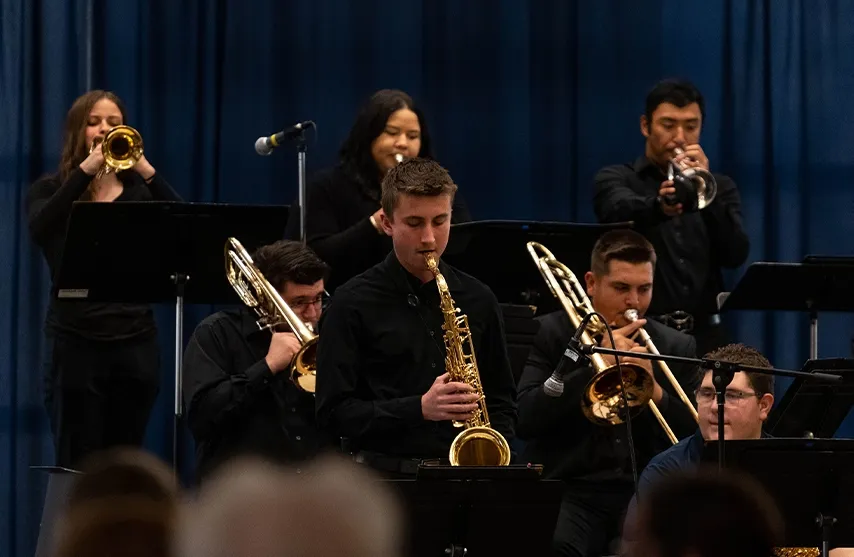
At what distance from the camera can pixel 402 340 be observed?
449 cm

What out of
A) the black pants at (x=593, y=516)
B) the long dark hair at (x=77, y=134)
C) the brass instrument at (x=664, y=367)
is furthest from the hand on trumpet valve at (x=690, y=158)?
the long dark hair at (x=77, y=134)

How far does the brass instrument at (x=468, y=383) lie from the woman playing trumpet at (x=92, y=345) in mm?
2196

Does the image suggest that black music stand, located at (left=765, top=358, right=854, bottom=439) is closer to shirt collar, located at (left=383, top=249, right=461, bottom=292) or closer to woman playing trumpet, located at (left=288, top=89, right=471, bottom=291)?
shirt collar, located at (left=383, top=249, right=461, bottom=292)

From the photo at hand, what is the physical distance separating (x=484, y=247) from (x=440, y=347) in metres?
1.43

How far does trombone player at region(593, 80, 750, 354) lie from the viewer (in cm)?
645

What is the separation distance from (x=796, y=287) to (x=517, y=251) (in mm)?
1270

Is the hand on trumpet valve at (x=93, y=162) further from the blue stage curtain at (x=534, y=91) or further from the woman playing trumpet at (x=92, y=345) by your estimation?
the blue stage curtain at (x=534, y=91)

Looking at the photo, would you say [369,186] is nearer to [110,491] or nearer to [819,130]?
[819,130]

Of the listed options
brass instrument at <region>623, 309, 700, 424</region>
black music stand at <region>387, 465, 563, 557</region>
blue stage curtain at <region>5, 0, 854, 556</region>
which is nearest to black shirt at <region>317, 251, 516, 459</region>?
black music stand at <region>387, 465, 563, 557</region>

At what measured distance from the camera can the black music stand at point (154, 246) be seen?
5.58 metres

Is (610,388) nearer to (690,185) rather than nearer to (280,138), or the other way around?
(690,185)

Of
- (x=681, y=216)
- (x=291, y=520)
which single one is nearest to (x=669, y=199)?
(x=681, y=216)

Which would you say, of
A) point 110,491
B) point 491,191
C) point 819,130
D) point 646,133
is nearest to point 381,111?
point 646,133

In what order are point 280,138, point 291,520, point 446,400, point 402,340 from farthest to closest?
point 280,138
point 402,340
point 446,400
point 291,520
